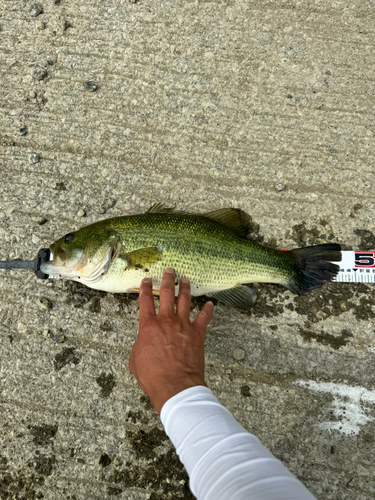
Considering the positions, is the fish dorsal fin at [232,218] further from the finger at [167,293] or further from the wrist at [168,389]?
the wrist at [168,389]

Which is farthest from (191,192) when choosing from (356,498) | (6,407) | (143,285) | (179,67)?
(356,498)

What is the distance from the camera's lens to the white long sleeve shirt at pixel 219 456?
A: 50.0 inches

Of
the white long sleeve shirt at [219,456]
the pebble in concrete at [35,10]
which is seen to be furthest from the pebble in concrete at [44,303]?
the pebble in concrete at [35,10]

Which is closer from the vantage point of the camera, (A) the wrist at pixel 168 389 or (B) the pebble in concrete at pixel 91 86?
(A) the wrist at pixel 168 389

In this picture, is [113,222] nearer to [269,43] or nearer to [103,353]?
[103,353]

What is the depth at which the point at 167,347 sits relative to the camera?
1937 millimetres

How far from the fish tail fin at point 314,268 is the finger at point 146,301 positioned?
991mm

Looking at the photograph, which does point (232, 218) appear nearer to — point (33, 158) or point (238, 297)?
point (238, 297)

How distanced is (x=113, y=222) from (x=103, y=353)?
0.99 m

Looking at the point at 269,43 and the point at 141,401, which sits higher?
the point at 269,43

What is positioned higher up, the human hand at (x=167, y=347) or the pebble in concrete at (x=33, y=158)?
the pebble in concrete at (x=33, y=158)

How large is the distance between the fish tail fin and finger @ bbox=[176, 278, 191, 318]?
0.76m

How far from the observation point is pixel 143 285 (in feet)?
7.33

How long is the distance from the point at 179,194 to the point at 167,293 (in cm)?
98
